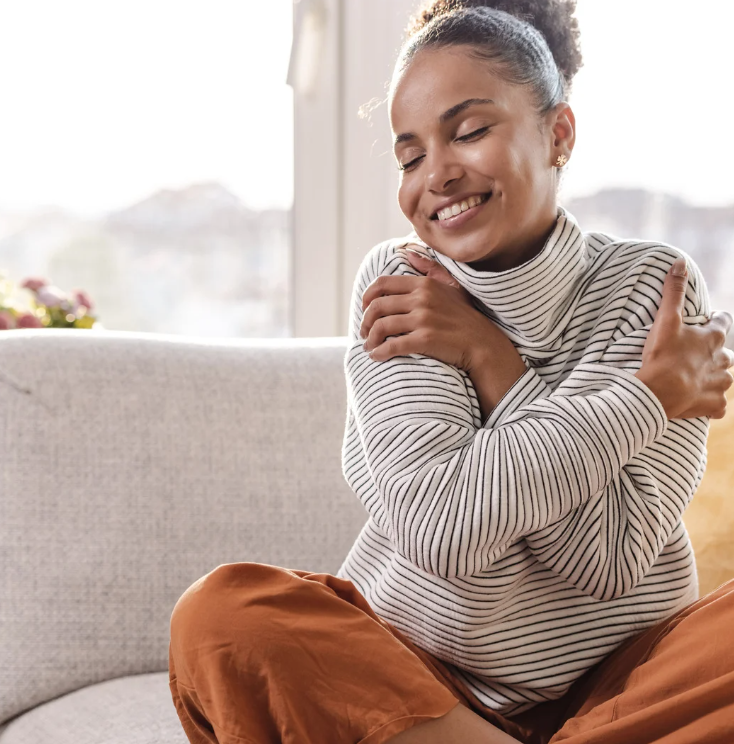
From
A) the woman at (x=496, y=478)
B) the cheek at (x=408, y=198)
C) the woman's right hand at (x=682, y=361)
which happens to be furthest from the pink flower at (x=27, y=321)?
the woman's right hand at (x=682, y=361)

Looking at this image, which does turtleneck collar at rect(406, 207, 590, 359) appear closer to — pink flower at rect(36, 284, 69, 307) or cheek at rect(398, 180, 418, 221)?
cheek at rect(398, 180, 418, 221)

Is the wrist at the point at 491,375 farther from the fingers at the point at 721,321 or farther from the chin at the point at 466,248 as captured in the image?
the fingers at the point at 721,321

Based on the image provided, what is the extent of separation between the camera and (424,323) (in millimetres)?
1056

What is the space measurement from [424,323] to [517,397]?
0.14 m

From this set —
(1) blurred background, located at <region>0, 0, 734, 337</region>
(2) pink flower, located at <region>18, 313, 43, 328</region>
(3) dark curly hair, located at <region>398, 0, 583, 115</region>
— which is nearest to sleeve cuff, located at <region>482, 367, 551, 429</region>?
(3) dark curly hair, located at <region>398, 0, 583, 115</region>

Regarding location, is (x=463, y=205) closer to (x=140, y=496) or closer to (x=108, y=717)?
(x=140, y=496)

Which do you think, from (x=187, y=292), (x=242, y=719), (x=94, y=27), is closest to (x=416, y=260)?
(x=242, y=719)

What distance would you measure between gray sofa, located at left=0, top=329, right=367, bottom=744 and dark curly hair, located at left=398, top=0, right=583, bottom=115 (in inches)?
23.7

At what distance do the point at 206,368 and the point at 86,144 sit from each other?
3.35 feet

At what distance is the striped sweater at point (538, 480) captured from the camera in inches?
37.7

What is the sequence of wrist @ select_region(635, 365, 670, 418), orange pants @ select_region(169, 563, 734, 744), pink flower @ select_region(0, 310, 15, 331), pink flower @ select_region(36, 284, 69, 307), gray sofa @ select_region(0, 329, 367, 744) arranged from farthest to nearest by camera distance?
pink flower @ select_region(36, 284, 69, 307), pink flower @ select_region(0, 310, 15, 331), gray sofa @ select_region(0, 329, 367, 744), wrist @ select_region(635, 365, 670, 418), orange pants @ select_region(169, 563, 734, 744)

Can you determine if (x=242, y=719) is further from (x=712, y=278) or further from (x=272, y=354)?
(x=712, y=278)

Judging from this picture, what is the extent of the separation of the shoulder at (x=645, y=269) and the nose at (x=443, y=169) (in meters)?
0.23

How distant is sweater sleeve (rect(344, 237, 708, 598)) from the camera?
0.95m
